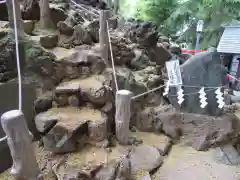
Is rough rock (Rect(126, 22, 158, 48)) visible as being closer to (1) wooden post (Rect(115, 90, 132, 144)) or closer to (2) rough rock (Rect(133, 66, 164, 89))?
(2) rough rock (Rect(133, 66, 164, 89))

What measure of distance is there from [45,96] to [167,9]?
6.42 m

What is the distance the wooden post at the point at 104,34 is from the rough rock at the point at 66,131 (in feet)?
5.19

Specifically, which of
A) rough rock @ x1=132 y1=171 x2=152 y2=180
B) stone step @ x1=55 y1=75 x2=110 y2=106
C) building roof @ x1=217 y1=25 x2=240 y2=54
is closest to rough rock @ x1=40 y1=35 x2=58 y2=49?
stone step @ x1=55 y1=75 x2=110 y2=106

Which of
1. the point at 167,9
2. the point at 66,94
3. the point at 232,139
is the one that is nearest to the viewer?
the point at 66,94

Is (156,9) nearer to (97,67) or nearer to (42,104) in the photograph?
(97,67)

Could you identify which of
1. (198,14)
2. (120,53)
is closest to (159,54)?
(198,14)

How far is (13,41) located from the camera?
3.86 meters

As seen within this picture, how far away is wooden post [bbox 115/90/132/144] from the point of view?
3215 millimetres

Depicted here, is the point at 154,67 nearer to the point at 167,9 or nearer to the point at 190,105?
the point at 190,105

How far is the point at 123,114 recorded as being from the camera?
3373 millimetres

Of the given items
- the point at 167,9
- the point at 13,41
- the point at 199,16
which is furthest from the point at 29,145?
the point at 167,9

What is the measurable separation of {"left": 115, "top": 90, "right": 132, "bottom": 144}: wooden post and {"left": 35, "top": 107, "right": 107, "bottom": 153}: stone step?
0.24 m

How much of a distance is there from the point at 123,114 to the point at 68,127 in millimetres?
810

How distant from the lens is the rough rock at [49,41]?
493 cm
